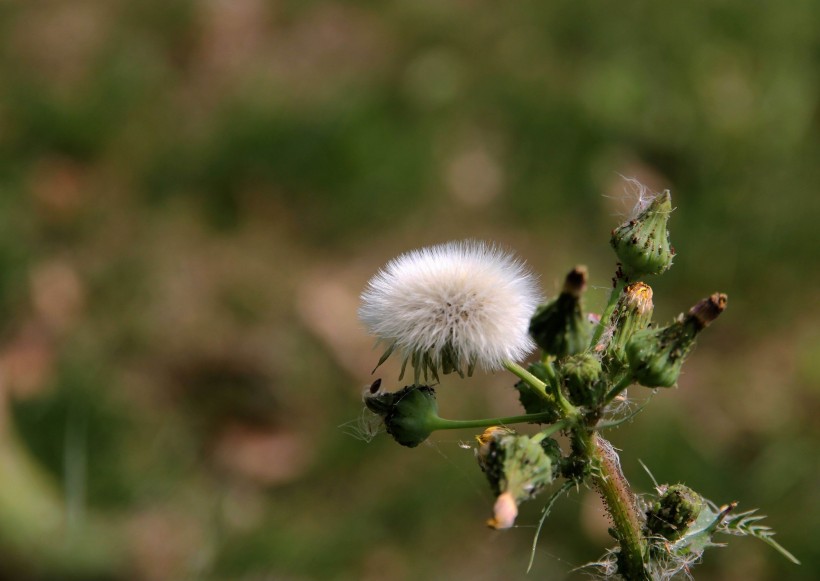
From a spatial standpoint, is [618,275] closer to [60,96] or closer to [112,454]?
[112,454]

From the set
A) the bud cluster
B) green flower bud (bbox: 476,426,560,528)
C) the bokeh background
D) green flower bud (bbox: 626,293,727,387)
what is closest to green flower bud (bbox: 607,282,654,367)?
the bud cluster

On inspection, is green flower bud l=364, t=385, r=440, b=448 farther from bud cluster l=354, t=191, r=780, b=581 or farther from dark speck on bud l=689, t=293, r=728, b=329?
→ dark speck on bud l=689, t=293, r=728, b=329

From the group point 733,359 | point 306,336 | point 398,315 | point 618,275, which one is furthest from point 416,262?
point 733,359

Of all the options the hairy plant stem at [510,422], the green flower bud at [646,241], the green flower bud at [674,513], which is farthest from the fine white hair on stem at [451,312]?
the green flower bud at [674,513]

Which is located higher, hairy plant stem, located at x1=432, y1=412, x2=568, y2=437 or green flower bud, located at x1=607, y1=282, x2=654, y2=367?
green flower bud, located at x1=607, y1=282, x2=654, y2=367

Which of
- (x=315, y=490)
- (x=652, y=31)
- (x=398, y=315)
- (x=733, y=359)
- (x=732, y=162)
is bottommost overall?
(x=398, y=315)
